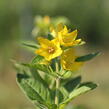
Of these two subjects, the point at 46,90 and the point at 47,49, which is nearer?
the point at 47,49

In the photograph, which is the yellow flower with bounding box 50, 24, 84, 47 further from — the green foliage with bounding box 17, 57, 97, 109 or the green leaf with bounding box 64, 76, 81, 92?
the green leaf with bounding box 64, 76, 81, 92

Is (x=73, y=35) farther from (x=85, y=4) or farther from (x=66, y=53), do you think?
(x=85, y=4)

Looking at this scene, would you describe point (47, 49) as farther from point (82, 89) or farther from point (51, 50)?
point (82, 89)

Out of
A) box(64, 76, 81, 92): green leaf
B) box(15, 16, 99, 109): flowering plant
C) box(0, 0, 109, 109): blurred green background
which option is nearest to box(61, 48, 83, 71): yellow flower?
box(15, 16, 99, 109): flowering plant

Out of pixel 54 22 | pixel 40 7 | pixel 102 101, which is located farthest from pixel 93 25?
pixel 54 22

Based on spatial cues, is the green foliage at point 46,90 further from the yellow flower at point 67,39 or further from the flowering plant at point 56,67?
the yellow flower at point 67,39

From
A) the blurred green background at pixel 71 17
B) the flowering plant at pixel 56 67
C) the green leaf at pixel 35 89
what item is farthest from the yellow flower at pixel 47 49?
the blurred green background at pixel 71 17

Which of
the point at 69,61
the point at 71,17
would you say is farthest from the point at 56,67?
the point at 71,17
